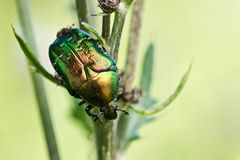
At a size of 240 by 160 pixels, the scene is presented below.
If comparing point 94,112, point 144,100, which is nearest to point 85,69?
point 94,112

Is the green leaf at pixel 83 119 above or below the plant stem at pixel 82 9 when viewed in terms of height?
below

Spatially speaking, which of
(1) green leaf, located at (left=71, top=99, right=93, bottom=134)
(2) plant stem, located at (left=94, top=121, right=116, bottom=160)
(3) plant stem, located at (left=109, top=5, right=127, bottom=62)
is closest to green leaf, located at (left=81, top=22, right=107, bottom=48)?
(3) plant stem, located at (left=109, top=5, right=127, bottom=62)

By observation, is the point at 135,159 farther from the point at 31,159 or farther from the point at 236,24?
the point at 236,24

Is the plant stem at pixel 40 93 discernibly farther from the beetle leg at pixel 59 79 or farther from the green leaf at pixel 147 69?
the green leaf at pixel 147 69

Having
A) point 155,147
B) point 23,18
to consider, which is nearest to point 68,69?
point 23,18

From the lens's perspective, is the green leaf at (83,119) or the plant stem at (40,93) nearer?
the plant stem at (40,93)

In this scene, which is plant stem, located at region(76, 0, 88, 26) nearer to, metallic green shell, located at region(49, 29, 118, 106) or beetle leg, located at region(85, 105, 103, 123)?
metallic green shell, located at region(49, 29, 118, 106)

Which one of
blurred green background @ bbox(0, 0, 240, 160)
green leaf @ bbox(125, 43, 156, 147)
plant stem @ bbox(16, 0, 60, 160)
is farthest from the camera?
blurred green background @ bbox(0, 0, 240, 160)

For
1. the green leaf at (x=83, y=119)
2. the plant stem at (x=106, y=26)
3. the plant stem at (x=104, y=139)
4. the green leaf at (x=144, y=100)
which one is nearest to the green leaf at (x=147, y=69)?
the green leaf at (x=144, y=100)
